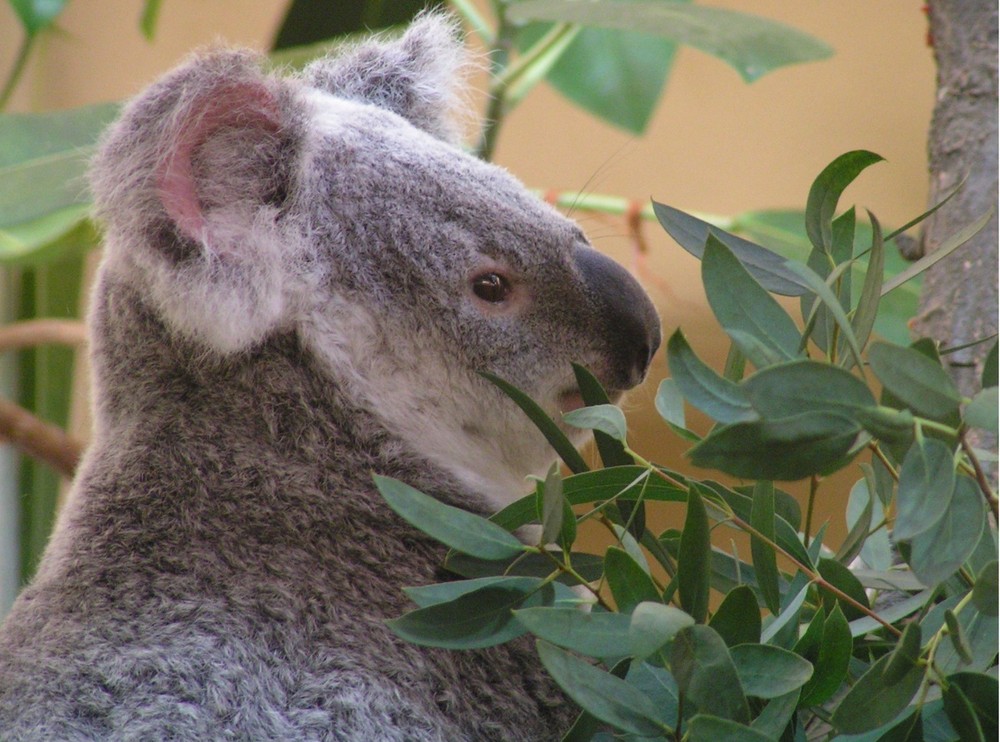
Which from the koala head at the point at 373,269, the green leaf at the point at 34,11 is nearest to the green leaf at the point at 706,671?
the koala head at the point at 373,269

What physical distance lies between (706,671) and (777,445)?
18cm

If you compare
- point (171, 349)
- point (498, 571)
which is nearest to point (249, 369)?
point (171, 349)

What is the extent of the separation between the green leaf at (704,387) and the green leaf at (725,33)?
1.37m

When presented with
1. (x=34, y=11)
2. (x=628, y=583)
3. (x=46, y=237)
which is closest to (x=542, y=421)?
(x=628, y=583)

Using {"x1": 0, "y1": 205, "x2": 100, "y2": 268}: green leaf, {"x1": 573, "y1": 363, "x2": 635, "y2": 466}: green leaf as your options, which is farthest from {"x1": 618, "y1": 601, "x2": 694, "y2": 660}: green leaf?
{"x1": 0, "y1": 205, "x2": 100, "y2": 268}: green leaf

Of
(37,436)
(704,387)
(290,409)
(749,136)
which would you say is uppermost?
(704,387)

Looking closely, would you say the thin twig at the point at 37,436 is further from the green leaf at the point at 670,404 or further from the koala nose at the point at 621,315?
the green leaf at the point at 670,404

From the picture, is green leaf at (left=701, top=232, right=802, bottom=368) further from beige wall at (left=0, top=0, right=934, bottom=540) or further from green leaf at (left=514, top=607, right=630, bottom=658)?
beige wall at (left=0, top=0, right=934, bottom=540)

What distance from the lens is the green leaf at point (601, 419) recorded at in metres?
0.90

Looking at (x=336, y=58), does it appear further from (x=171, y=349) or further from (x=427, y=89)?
(x=171, y=349)

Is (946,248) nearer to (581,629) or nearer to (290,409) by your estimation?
(581,629)

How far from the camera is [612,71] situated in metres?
2.97

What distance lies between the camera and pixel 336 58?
1.82 metres

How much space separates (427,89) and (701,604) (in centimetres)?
114
